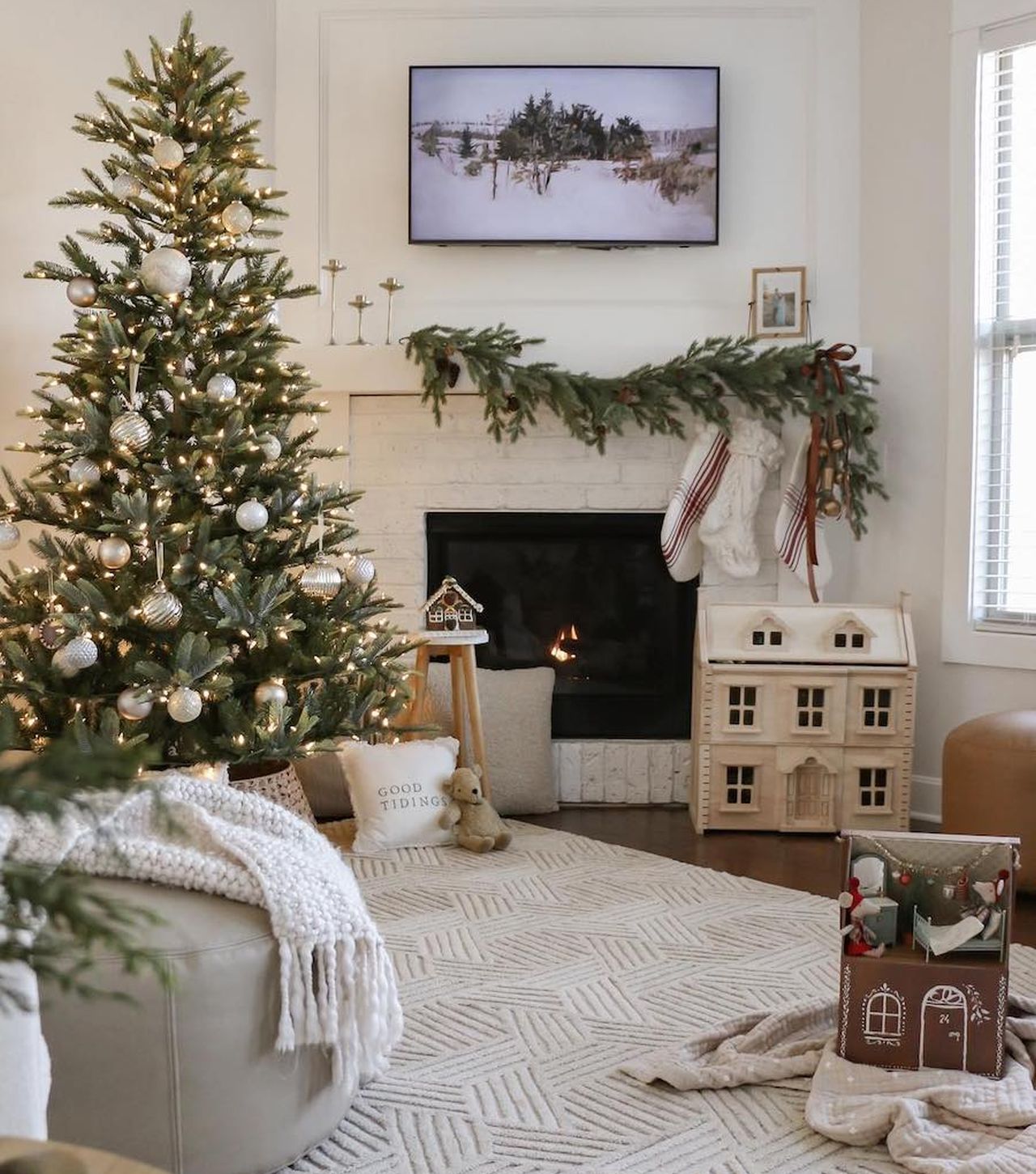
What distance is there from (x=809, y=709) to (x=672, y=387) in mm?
1184

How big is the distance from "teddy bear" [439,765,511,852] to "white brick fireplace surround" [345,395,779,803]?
76cm

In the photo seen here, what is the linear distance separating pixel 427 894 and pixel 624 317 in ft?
7.19

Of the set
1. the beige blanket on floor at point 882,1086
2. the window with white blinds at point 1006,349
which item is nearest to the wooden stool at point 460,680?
the window with white blinds at point 1006,349

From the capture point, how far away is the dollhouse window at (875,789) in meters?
4.20

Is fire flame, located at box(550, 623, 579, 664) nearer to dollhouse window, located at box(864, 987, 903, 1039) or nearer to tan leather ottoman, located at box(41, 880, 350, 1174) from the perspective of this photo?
dollhouse window, located at box(864, 987, 903, 1039)

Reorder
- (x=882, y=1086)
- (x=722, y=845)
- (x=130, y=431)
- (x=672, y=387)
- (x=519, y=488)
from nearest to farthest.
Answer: (x=882, y=1086)
(x=130, y=431)
(x=722, y=845)
(x=672, y=387)
(x=519, y=488)

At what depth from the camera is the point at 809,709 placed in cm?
422

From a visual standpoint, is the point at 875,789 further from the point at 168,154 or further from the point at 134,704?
the point at 168,154

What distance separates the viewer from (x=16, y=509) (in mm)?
3395

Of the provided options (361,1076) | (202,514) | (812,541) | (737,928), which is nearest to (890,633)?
(812,541)

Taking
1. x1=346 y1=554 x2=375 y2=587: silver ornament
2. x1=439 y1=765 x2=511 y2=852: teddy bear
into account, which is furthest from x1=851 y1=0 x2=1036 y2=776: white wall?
x1=346 y1=554 x2=375 y2=587: silver ornament

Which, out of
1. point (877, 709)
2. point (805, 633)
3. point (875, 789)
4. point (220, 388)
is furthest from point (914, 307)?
point (220, 388)

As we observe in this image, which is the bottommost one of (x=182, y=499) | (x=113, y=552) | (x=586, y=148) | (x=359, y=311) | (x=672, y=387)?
(x=113, y=552)

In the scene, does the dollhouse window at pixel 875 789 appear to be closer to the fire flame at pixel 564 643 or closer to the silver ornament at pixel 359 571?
the fire flame at pixel 564 643
